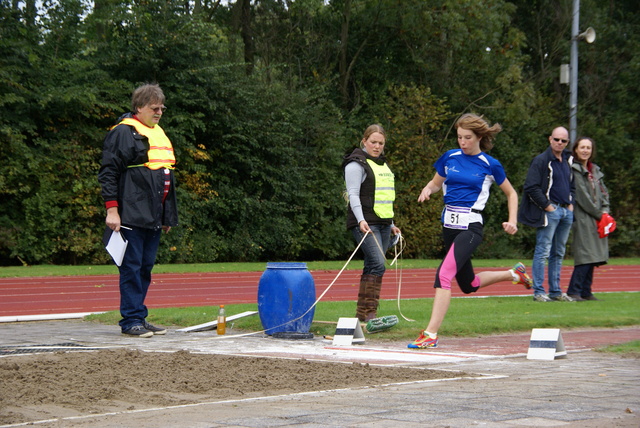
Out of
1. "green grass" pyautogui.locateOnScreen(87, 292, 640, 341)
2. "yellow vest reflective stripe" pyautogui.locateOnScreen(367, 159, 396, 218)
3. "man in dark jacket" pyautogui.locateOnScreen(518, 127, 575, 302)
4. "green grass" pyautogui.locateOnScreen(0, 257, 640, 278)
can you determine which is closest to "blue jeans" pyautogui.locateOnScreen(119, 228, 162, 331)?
"green grass" pyautogui.locateOnScreen(87, 292, 640, 341)

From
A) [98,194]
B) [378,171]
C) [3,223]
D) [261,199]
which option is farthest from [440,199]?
[378,171]

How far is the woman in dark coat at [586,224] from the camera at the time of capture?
1302 cm

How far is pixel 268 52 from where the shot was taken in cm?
3058

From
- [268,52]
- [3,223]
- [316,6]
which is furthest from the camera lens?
[268,52]

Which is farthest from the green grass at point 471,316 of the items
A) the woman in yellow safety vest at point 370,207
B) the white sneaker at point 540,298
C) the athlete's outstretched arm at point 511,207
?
the athlete's outstretched arm at point 511,207

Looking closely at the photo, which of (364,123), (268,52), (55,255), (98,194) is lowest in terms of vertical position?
(55,255)

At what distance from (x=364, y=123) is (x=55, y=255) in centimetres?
1187

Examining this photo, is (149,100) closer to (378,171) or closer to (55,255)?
(378,171)

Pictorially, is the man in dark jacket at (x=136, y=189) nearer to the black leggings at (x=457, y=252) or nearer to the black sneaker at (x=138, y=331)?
the black sneaker at (x=138, y=331)

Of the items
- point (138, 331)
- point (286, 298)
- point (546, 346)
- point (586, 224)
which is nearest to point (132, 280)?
point (138, 331)

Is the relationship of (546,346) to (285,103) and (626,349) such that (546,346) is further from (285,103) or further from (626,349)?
(285,103)

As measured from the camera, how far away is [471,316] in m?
10.4

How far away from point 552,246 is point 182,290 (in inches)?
235

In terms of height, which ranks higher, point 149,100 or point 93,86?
point 93,86
